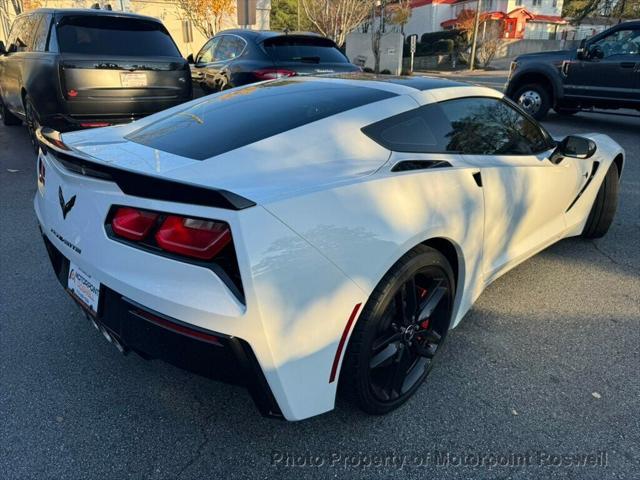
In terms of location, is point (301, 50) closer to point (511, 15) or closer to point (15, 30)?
point (15, 30)

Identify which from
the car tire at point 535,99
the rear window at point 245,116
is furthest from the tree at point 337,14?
the rear window at point 245,116

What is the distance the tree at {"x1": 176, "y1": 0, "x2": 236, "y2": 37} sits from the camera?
63.3 ft

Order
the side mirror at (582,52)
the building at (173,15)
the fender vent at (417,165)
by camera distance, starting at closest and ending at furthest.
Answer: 1. the fender vent at (417,165)
2. the side mirror at (582,52)
3. the building at (173,15)

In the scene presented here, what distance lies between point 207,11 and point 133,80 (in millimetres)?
15443

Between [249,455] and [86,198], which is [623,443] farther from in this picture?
[86,198]

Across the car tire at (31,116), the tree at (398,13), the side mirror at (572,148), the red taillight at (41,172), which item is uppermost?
the tree at (398,13)

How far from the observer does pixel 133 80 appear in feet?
20.3

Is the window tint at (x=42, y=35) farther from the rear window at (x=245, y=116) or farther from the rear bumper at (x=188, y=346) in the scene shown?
the rear bumper at (x=188, y=346)

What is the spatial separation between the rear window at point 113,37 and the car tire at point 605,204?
17.7 feet

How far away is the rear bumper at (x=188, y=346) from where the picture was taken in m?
1.74

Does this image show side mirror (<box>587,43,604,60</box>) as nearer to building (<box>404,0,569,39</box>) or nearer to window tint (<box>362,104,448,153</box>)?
window tint (<box>362,104,448,153</box>)

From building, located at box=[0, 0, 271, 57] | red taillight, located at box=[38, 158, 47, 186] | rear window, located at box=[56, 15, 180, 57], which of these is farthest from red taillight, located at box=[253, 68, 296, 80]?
building, located at box=[0, 0, 271, 57]

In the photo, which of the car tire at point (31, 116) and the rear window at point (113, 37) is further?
the car tire at point (31, 116)

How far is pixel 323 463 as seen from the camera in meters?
2.07
